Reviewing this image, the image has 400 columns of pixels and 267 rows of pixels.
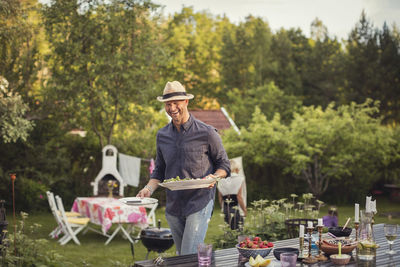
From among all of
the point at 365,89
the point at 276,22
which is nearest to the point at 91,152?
the point at 365,89

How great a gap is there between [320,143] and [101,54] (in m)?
5.53

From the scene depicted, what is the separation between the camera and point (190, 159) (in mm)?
3961

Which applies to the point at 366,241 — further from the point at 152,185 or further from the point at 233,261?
the point at 152,185

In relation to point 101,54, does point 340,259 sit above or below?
below

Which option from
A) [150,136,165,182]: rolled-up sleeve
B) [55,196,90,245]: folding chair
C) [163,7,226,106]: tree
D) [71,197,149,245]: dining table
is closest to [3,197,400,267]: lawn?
[55,196,90,245]: folding chair

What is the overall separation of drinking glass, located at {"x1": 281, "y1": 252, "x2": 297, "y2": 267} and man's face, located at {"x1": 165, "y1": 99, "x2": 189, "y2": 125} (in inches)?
59.2

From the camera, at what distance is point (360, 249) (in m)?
3.26

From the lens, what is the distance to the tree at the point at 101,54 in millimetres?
11453

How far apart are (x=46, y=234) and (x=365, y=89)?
15260 mm

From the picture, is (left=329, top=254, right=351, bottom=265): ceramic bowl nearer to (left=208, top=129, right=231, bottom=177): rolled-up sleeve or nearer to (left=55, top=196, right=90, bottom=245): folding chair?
(left=208, top=129, right=231, bottom=177): rolled-up sleeve

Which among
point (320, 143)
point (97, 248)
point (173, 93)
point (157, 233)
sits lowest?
point (97, 248)

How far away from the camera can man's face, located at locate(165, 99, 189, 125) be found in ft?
12.9

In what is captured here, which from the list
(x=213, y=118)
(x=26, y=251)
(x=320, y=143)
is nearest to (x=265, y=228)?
(x=26, y=251)

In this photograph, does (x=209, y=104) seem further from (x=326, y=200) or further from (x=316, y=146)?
(x=316, y=146)
